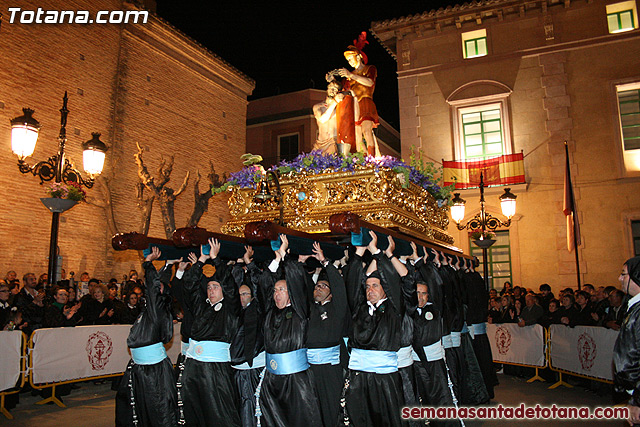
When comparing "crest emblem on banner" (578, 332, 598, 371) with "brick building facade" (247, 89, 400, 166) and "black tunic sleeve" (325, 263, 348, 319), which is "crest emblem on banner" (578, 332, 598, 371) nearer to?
"black tunic sleeve" (325, 263, 348, 319)

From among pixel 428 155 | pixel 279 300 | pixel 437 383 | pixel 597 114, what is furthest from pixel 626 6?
pixel 279 300

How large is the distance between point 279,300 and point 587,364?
235 inches

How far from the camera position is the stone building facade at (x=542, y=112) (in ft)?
46.0

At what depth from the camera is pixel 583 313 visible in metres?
9.08

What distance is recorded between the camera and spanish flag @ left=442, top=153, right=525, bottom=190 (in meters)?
14.7

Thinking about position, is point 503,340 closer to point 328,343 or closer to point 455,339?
point 455,339

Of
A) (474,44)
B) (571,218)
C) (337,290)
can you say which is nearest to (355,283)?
(337,290)

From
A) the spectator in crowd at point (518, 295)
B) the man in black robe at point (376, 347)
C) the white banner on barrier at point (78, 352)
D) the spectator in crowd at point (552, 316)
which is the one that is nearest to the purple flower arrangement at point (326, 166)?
the man in black robe at point (376, 347)

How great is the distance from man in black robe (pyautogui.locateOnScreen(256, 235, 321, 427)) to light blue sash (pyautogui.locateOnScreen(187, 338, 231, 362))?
72 centimetres

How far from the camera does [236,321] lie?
213 inches

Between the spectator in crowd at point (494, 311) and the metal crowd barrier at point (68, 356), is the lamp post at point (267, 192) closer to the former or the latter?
the metal crowd barrier at point (68, 356)

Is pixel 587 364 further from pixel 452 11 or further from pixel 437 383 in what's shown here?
pixel 452 11

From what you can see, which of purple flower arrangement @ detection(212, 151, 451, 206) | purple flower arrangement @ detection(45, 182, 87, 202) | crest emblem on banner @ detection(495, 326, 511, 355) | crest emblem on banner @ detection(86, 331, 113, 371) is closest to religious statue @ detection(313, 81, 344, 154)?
purple flower arrangement @ detection(212, 151, 451, 206)

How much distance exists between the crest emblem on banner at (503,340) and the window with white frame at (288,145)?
49.1 ft
